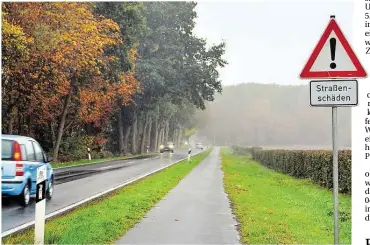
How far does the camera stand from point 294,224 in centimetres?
1022

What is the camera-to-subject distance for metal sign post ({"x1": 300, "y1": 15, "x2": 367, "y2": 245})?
562 cm

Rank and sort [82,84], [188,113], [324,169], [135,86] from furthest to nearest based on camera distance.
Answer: [188,113] → [135,86] → [82,84] → [324,169]

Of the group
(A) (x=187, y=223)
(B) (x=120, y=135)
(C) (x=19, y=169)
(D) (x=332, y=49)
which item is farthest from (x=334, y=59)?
(B) (x=120, y=135)

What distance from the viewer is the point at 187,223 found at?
1008cm

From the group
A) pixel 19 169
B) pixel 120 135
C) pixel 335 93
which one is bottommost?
pixel 19 169

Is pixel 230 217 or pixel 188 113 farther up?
pixel 188 113

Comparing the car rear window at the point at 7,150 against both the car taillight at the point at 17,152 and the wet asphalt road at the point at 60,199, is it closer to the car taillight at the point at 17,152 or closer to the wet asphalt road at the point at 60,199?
the car taillight at the point at 17,152

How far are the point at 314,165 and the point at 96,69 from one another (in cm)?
1469

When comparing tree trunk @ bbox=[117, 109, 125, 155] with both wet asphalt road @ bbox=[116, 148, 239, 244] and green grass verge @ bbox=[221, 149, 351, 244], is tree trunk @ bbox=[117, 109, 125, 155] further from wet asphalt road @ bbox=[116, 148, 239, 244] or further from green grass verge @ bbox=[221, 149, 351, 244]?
wet asphalt road @ bbox=[116, 148, 239, 244]

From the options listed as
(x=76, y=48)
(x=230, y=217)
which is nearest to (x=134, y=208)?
(x=230, y=217)

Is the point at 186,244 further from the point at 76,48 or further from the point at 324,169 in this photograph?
the point at 76,48

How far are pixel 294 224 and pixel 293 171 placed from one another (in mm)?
17891

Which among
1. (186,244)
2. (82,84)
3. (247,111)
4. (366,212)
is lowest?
(186,244)

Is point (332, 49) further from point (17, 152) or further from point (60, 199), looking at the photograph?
point (60, 199)
